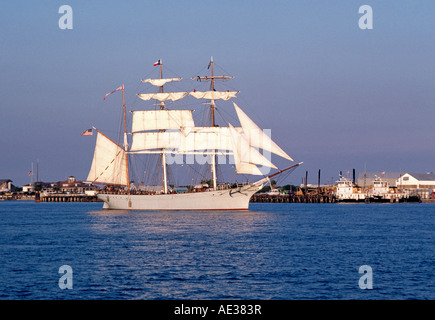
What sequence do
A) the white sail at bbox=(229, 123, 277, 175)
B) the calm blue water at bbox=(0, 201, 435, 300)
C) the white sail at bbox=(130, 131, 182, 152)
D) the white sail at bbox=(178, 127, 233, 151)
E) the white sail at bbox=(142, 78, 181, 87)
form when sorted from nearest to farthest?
the calm blue water at bbox=(0, 201, 435, 300)
the white sail at bbox=(229, 123, 277, 175)
the white sail at bbox=(178, 127, 233, 151)
the white sail at bbox=(130, 131, 182, 152)
the white sail at bbox=(142, 78, 181, 87)

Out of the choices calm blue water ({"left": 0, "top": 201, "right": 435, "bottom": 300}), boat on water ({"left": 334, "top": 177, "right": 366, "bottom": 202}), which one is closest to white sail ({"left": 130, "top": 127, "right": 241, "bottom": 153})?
calm blue water ({"left": 0, "top": 201, "right": 435, "bottom": 300})

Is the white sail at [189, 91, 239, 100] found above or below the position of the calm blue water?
above

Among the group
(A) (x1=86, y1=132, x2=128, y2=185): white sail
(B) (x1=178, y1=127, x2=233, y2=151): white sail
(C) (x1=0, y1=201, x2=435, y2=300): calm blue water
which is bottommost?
(C) (x1=0, y1=201, x2=435, y2=300): calm blue water

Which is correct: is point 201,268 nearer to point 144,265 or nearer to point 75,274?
point 144,265

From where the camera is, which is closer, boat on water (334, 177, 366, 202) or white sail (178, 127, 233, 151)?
white sail (178, 127, 233, 151)

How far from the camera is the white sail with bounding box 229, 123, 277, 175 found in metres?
92.6

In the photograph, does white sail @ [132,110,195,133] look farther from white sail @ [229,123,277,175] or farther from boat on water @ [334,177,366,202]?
boat on water @ [334,177,366,202]

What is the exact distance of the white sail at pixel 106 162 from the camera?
105406mm

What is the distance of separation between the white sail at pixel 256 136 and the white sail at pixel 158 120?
16291 millimetres

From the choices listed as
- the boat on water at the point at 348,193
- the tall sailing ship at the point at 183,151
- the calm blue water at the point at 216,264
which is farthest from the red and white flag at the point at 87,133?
the boat on water at the point at 348,193

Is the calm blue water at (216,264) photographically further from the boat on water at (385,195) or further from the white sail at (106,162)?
the boat on water at (385,195)

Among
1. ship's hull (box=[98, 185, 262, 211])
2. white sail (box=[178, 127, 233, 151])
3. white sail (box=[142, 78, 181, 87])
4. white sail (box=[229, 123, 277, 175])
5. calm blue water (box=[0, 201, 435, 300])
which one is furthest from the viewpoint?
white sail (box=[142, 78, 181, 87])

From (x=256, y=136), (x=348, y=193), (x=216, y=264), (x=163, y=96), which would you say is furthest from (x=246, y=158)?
(x=348, y=193)

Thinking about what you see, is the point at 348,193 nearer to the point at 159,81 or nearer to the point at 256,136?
the point at 159,81
